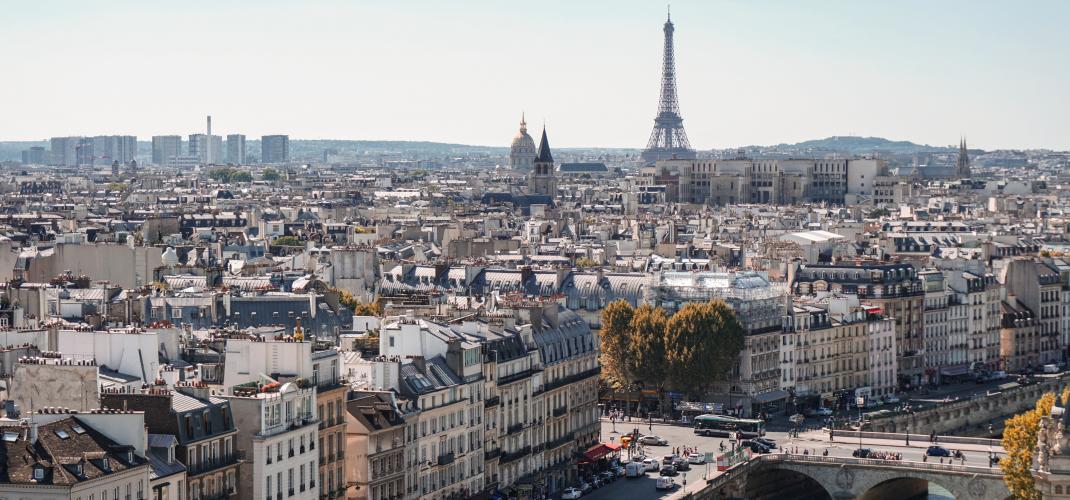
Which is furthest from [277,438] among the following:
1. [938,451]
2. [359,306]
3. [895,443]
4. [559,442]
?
[895,443]

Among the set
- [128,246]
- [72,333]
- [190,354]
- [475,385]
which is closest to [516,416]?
[475,385]

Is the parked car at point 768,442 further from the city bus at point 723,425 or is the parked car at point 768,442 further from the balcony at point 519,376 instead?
the balcony at point 519,376

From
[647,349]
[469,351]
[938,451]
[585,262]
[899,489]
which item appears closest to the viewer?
[469,351]

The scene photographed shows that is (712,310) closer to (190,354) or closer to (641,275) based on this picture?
(641,275)

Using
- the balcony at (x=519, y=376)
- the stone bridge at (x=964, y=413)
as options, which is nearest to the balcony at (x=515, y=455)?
the balcony at (x=519, y=376)

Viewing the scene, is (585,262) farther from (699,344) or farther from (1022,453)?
(1022,453)

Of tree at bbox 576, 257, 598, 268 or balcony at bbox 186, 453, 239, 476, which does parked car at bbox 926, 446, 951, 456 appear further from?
tree at bbox 576, 257, 598, 268
